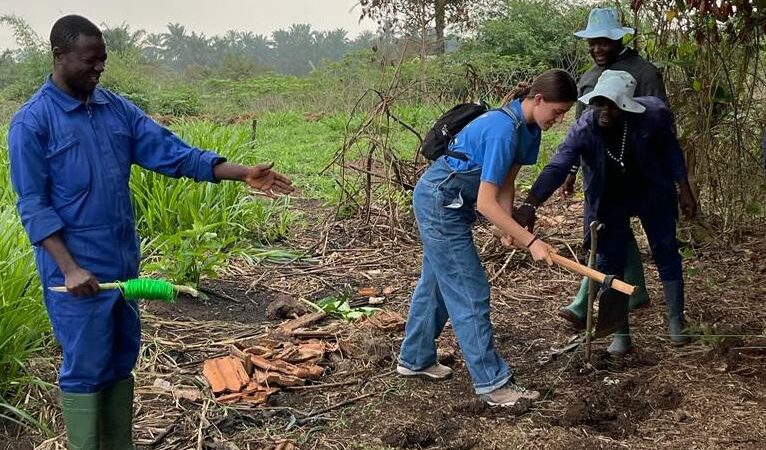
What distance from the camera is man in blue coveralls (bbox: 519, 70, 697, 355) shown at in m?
3.76

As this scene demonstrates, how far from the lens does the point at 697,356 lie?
13.3 ft

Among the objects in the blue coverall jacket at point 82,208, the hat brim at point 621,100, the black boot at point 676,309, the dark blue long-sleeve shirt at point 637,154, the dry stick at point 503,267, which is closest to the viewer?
the blue coverall jacket at point 82,208

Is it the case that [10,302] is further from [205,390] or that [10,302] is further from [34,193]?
[34,193]

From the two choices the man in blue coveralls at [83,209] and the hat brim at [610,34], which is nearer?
the man in blue coveralls at [83,209]

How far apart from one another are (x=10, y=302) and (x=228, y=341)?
119cm

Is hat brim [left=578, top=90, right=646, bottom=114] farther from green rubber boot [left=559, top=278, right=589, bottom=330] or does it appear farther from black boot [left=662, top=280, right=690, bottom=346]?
green rubber boot [left=559, top=278, right=589, bottom=330]

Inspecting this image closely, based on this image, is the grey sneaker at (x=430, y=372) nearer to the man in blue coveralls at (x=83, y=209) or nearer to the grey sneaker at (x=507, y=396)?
the grey sneaker at (x=507, y=396)

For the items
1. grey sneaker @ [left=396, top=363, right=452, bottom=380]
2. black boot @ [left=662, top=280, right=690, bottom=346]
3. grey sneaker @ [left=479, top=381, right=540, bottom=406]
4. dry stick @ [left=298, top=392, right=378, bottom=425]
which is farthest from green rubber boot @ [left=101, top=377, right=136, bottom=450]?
black boot @ [left=662, top=280, right=690, bottom=346]

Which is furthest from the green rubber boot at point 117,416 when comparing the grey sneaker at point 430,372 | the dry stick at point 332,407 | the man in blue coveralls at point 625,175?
the man in blue coveralls at point 625,175

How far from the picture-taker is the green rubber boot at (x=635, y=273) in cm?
454

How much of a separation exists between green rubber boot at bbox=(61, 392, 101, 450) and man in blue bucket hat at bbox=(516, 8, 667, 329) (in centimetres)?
255

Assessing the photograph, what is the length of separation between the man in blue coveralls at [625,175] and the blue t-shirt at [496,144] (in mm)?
382

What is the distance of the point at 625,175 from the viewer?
3994 millimetres

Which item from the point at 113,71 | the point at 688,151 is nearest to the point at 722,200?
the point at 688,151
